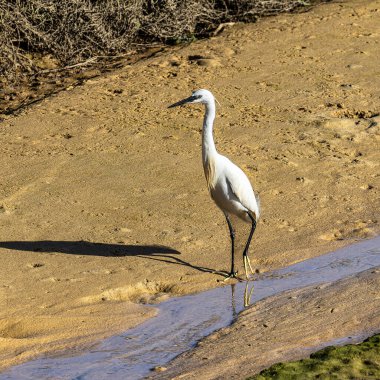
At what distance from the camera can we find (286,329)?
7.78 metres

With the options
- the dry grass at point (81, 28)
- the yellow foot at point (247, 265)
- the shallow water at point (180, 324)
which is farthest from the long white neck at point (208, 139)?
the dry grass at point (81, 28)

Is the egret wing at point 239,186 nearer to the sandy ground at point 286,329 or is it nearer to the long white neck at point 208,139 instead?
the long white neck at point 208,139

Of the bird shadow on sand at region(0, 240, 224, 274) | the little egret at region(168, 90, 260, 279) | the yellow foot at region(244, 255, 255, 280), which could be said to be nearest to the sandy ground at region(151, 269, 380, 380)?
the yellow foot at region(244, 255, 255, 280)

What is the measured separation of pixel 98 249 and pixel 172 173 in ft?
6.27

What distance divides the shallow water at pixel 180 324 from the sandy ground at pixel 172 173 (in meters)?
0.14

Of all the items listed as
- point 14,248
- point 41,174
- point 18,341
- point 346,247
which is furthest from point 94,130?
point 18,341

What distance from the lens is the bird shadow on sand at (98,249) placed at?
9.30 meters

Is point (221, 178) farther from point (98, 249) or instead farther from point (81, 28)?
point (81, 28)

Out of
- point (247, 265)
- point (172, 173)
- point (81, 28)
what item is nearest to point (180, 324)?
point (247, 265)

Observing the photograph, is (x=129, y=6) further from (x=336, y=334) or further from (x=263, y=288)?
(x=336, y=334)

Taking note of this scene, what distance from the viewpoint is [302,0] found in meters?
16.0

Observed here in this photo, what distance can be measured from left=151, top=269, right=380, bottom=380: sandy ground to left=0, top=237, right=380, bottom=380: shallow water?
188mm

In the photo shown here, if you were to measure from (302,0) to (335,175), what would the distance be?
18.7ft

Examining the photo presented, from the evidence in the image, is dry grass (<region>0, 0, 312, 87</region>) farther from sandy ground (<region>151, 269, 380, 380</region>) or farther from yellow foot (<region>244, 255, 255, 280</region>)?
sandy ground (<region>151, 269, 380, 380</region>)
